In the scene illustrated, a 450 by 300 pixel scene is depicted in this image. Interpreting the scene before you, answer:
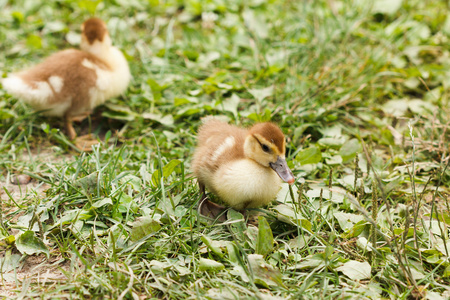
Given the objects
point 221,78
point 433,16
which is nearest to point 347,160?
point 221,78

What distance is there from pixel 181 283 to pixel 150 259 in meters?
0.23

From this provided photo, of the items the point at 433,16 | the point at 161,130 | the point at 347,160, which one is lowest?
the point at 161,130

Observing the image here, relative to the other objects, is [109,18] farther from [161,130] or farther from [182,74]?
[161,130]

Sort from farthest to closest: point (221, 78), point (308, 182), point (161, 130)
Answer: point (221, 78) → point (161, 130) → point (308, 182)

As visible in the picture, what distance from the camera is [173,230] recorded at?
231 cm

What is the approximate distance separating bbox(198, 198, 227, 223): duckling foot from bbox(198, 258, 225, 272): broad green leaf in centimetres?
38

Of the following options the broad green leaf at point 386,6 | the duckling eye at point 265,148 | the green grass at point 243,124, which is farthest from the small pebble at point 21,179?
the broad green leaf at point 386,6

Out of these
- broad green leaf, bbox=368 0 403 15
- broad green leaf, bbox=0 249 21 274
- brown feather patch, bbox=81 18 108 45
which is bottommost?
broad green leaf, bbox=0 249 21 274

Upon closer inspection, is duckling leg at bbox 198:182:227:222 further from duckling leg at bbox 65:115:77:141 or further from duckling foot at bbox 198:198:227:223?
duckling leg at bbox 65:115:77:141

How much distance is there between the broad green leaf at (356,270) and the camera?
2.12 metres

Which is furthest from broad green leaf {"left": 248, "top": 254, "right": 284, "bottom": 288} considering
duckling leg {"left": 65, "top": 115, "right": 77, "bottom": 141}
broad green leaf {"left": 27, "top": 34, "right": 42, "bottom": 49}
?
broad green leaf {"left": 27, "top": 34, "right": 42, "bottom": 49}

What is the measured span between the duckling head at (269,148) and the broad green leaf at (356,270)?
50 cm

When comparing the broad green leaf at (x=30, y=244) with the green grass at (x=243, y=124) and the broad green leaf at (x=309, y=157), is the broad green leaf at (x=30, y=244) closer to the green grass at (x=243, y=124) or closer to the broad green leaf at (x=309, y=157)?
the green grass at (x=243, y=124)

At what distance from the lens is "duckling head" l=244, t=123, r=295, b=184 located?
231cm
